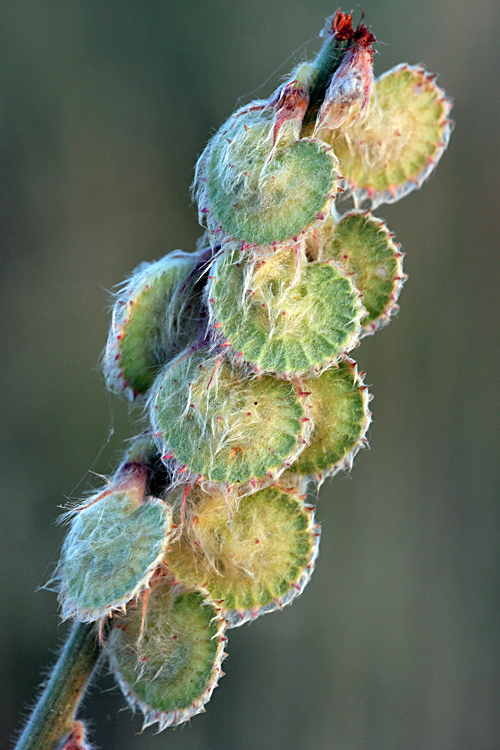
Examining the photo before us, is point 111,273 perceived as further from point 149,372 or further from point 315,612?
point 149,372

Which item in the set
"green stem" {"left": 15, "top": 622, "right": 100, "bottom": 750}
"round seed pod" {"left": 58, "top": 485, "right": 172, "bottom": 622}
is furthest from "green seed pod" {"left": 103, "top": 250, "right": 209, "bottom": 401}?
"green stem" {"left": 15, "top": 622, "right": 100, "bottom": 750}

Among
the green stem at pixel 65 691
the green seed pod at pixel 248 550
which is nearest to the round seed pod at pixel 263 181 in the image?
the green seed pod at pixel 248 550

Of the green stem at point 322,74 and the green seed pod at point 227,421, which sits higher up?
the green stem at point 322,74

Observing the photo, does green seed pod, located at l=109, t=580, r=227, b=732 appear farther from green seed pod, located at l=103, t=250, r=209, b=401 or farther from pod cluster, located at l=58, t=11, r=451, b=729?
green seed pod, located at l=103, t=250, r=209, b=401

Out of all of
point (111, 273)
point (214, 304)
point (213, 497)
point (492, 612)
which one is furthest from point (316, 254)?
point (492, 612)

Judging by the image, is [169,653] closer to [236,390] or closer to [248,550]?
[248,550]

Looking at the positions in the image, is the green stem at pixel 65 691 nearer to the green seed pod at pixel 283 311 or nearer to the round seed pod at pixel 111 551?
the round seed pod at pixel 111 551
